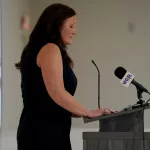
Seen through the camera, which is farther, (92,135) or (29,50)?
(29,50)

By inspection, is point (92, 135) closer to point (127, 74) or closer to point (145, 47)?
point (127, 74)

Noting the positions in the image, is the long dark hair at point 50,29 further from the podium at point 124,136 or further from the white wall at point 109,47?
the white wall at point 109,47

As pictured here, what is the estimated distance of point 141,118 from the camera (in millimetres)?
1414

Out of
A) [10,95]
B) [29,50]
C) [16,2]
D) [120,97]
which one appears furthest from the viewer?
[120,97]

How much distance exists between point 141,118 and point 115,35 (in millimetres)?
2670

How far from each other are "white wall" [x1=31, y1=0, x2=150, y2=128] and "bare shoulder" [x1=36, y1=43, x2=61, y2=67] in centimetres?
253

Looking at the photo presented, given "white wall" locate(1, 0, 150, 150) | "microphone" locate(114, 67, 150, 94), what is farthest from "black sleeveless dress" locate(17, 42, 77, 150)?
"white wall" locate(1, 0, 150, 150)

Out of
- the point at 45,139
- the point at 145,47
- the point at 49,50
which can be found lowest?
the point at 45,139

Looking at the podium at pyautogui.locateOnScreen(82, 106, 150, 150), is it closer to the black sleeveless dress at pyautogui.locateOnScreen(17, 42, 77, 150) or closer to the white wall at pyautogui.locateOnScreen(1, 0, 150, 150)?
the black sleeveless dress at pyautogui.locateOnScreen(17, 42, 77, 150)

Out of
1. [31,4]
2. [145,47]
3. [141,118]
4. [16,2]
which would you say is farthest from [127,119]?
[31,4]

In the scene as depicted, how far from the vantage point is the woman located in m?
1.42

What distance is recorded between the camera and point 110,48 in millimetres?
3988

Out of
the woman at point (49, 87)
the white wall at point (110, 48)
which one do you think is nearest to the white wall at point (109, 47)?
the white wall at point (110, 48)

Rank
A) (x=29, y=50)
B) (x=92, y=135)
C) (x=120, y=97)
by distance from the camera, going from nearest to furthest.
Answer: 1. (x=92, y=135)
2. (x=29, y=50)
3. (x=120, y=97)
